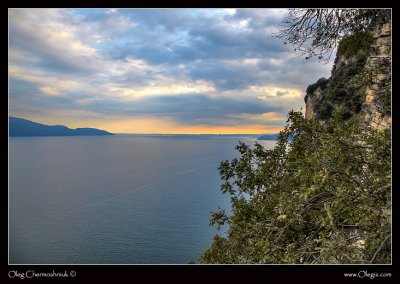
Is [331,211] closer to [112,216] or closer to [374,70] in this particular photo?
[374,70]

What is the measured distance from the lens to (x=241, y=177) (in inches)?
305

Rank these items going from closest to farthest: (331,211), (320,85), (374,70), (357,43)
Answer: (331,211) < (374,70) < (357,43) < (320,85)

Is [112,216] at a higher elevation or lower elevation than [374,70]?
lower

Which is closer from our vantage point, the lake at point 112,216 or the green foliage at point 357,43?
the green foliage at point 357,43

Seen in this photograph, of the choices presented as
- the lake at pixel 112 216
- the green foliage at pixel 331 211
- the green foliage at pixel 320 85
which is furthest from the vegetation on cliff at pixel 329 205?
the green foliage at pixel 320 85

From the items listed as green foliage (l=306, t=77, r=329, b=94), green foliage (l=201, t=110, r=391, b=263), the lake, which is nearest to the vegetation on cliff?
green foliage (l=201, t=110, r=391, b=263)

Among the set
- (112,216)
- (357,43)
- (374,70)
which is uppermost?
(357,43)

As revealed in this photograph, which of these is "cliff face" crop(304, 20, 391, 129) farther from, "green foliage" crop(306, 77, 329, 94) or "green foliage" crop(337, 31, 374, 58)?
"green foliage" crop(306, 77, 329, 94)

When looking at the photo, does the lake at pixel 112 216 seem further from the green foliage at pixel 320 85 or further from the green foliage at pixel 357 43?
the green foliage at pixel 357 43

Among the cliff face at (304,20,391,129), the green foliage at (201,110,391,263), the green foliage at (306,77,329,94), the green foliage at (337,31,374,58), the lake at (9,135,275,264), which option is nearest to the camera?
the green foliage at (201,110,391,263)

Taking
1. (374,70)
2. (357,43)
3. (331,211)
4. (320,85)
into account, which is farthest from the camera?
(320,85)

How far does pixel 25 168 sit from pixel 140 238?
Result: 52.4 m

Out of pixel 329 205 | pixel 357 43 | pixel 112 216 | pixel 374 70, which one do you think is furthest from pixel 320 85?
pixel 329 205
